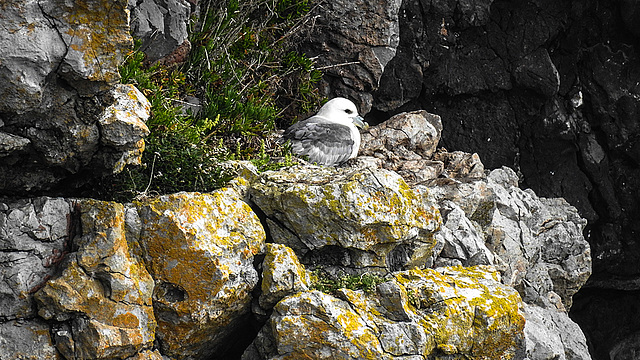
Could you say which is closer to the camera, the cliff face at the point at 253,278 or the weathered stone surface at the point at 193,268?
the cliff face at the point at 253,278

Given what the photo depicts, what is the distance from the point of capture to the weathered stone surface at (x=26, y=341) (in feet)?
14.7

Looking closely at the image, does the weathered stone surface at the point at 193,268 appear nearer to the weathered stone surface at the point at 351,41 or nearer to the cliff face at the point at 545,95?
the weathered stone surface at the point at 351,41

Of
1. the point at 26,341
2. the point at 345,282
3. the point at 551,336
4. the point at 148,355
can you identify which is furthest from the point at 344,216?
the point at 551,336

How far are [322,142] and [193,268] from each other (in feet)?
11.3

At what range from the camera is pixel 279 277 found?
5.16m

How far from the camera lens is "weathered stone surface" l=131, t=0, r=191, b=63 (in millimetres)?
6938

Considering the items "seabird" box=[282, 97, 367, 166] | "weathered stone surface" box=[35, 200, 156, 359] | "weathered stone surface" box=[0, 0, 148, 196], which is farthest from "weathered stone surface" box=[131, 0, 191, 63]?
"weathered stone surface" box=[35, 200, 156, 359]

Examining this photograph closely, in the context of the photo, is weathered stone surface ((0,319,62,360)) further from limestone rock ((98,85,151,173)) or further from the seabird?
the seabird

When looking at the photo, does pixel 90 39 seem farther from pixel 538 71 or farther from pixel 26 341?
pixel 538 71

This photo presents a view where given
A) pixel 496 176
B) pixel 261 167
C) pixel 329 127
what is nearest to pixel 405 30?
pixel 496 176

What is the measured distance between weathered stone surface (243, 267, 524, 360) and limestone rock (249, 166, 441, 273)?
368 mm

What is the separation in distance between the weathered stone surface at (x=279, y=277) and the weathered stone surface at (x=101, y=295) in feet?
3.00

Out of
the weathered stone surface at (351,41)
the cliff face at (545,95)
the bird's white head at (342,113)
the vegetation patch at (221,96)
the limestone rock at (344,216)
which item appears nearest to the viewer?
the limestone rock at (344,216)

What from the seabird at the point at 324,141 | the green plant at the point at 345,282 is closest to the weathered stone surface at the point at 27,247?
the green plant at the point at 345,282
